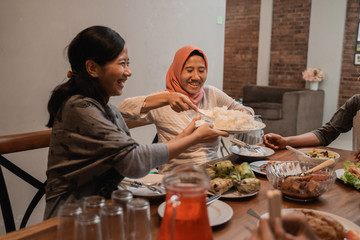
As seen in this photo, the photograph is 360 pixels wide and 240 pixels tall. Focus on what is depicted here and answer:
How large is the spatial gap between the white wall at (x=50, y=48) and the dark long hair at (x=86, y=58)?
25 centimetres

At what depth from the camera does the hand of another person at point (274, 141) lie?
193cm

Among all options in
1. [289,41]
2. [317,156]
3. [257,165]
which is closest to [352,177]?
[317,156]

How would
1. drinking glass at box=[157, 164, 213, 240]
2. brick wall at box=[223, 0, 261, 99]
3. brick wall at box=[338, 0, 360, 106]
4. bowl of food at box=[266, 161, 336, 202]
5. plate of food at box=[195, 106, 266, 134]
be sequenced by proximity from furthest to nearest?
brick wall at box=[223, 0, 261, 99] < brick wall at box=[338, 0, 360, 106] < plate of food at box=[195, 106, 266, 134] < bowl of food at box=[266, 161, 336, 202] < drinking glass at box=[157, 164, 213, 240]

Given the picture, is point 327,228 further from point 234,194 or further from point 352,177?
point 352,177

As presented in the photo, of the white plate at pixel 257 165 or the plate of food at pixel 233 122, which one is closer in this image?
the white plate at pixel 257 165

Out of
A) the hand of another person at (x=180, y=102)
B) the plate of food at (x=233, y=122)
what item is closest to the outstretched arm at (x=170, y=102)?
the hand of another person at (x=180, y=102)

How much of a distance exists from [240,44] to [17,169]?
680 centimetres

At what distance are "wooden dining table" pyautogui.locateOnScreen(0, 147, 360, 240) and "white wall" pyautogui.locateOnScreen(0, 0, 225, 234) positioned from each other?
878 mm

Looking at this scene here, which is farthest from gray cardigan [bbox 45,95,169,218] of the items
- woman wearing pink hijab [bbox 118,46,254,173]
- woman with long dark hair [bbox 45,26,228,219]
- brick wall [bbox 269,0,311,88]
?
brick wall [bbox 269,0,311,88]

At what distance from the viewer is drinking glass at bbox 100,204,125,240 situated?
0.71m

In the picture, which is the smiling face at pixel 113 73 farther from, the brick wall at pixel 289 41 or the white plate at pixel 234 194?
the brick wall at pixel 289 41

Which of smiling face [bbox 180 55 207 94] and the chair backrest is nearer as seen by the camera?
the chair backrest

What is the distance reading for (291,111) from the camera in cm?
558

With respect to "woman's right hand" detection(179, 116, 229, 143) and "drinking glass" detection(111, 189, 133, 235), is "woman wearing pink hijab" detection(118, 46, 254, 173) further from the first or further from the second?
"drinking glass" detection(111, 189, 133, 235)
